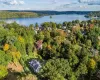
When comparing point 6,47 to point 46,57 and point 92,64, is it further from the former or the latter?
point 92,64

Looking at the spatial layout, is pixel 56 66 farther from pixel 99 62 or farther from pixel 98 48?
pixel 98 48

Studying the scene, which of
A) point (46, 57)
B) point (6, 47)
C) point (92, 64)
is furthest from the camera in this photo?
point (46, 57)

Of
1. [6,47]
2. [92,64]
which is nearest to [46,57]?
[6,47]

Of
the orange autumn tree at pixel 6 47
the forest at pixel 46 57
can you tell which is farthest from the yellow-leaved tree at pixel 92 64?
the orange autumn tree at pixel 6 47

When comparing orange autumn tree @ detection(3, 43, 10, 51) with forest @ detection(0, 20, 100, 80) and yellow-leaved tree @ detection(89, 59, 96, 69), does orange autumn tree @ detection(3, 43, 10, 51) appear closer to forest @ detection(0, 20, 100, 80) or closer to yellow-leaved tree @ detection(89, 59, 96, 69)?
forest @ detection(0, 20, 100, 80)

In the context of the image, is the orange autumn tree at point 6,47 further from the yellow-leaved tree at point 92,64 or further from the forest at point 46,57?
the yellow-leaved tree at point 92,64

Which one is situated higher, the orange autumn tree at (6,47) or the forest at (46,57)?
the orange autumn tree at (6,47)

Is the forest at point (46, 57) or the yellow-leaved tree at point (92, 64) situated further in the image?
the yellow-leaved tree at point (92, 64)

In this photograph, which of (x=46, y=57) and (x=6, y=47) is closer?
(x=6, y=47)

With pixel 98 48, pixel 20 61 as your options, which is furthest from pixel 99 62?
pixel 98 48
